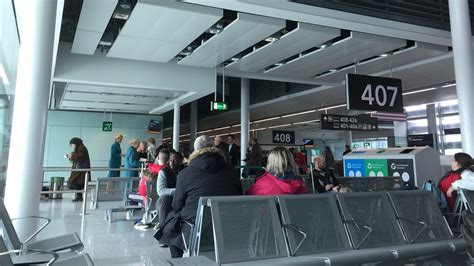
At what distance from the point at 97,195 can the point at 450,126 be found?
1660 cm

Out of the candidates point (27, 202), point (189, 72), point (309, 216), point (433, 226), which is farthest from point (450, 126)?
point (27, 202)

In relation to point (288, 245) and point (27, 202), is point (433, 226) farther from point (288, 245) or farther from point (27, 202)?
point (27, 202)

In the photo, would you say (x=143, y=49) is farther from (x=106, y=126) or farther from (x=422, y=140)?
(x=422, y=140)

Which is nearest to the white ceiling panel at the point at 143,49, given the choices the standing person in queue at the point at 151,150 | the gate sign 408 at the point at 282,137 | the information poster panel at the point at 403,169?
the standing person in queue at the point at 151,150

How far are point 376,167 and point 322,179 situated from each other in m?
1.61

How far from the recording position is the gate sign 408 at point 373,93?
6230 millimetres

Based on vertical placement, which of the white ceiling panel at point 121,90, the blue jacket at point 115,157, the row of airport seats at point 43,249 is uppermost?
the white ceiling panel at point 121,90

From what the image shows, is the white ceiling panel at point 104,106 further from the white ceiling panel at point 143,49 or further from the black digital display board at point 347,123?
the black digital display board at point 347,123

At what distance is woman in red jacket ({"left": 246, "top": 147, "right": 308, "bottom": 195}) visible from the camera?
2910 mm

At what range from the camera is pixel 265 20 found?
18.9 ft

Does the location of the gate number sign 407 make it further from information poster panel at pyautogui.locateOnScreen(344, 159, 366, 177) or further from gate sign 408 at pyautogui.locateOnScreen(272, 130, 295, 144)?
gate sign 408 at pyautogui.locateOnScreen(272, 130, 295, 144)

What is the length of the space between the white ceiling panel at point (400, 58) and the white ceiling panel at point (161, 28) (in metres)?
4.44

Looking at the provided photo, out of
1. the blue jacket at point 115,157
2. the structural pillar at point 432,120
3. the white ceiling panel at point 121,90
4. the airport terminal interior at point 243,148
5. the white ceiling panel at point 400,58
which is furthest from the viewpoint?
the structural pillar at point 432,120

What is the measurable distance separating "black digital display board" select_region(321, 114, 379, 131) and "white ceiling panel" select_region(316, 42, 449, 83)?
4.81ft
